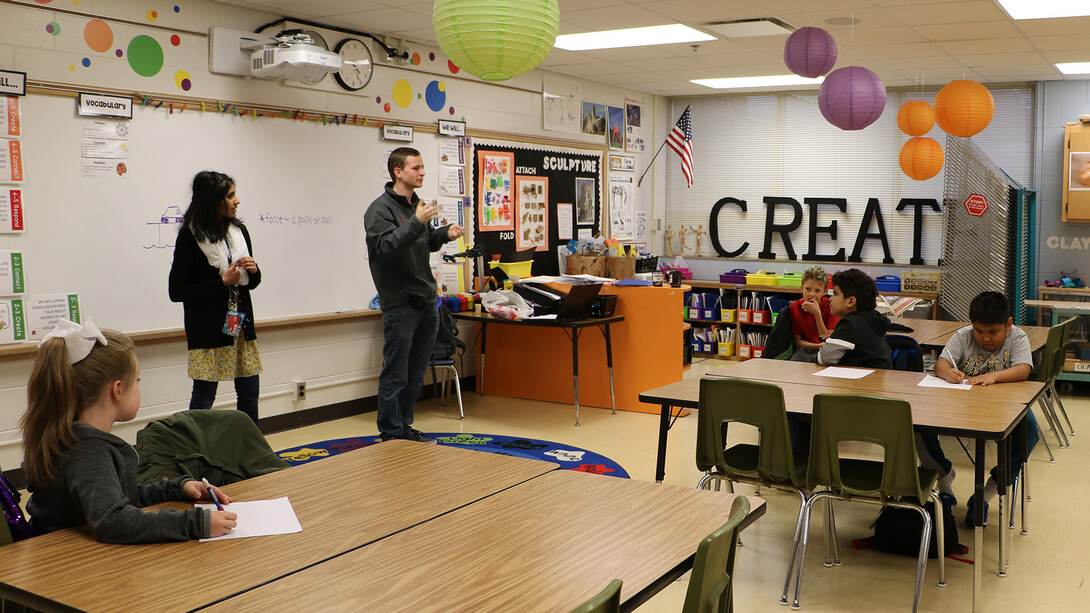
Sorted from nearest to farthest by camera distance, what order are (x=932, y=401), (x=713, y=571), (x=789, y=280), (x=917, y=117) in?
(x=713, y=571) → (x=932, y=401) → (x=917, y=117) → (x=789, y=280)

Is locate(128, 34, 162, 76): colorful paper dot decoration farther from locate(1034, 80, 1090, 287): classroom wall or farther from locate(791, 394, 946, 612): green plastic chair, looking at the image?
locate(1034, 80, 1090, 287): classroom wall

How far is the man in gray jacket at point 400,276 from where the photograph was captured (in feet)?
16.6

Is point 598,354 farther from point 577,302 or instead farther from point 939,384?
point 939,384

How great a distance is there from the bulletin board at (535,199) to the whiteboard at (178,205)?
0.70m

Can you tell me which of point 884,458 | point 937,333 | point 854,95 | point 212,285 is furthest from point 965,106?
point 212,285

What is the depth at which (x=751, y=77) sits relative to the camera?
8.51 m

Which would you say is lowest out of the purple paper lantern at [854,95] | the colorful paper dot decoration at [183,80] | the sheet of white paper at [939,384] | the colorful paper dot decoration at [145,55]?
the sheet of white paper at [939,384]

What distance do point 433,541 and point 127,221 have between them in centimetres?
380

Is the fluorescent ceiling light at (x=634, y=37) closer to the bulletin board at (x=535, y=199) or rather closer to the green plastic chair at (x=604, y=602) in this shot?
the bulletin board at (x=535, y=199)

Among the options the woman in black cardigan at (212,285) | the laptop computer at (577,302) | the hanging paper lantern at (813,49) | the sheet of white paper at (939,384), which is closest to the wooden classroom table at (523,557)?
the sheet of white paper at (939,384)

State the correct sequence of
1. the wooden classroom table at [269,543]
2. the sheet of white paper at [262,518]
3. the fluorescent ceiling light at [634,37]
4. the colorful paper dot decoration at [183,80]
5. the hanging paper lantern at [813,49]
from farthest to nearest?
the fluorescent ceiling light at [634,37]
the colorful paper dot decoration at [183,80]
the hanging paper lantern at [813,49]
the sheet of white paper at [262,518]
the wooden classroom table at [269,543]

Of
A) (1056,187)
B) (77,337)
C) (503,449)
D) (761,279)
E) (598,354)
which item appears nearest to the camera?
(77,337)

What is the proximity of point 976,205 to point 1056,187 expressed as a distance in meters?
0.93

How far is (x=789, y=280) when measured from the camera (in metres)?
8.91
